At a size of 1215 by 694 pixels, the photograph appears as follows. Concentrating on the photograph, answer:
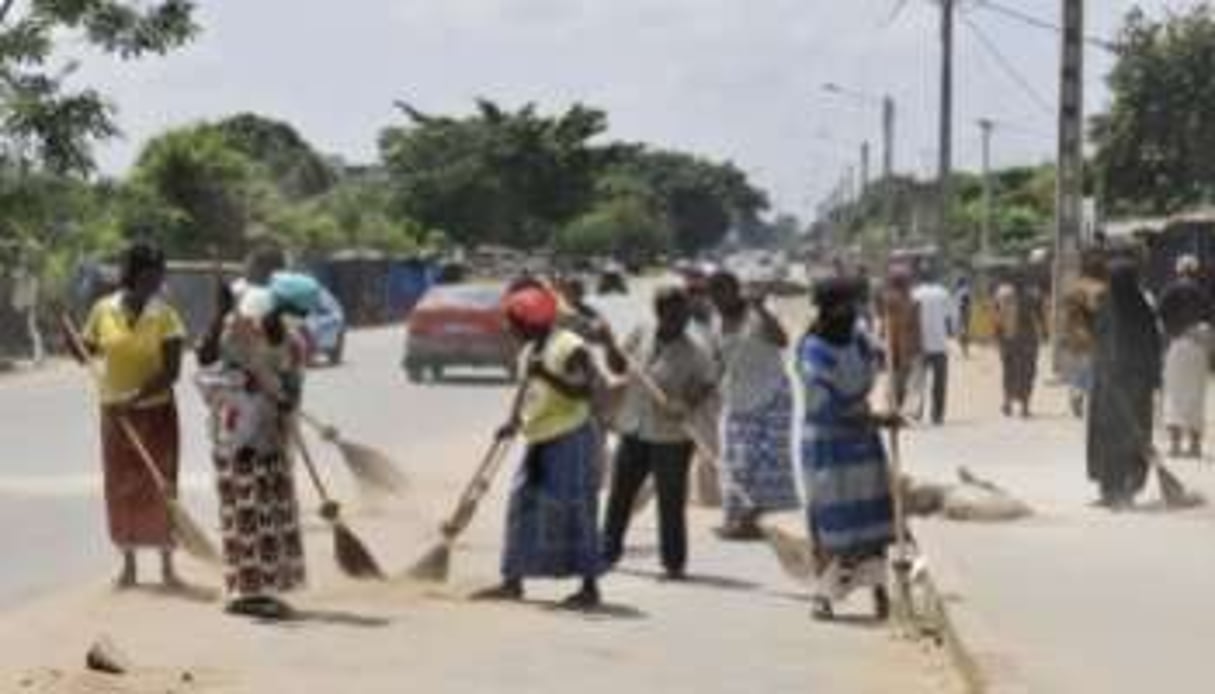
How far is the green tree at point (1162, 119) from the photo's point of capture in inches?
2389

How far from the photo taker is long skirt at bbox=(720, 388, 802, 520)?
1767cm

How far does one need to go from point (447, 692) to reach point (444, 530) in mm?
3706

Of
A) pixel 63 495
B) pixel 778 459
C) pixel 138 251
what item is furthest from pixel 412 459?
pixel 138 251

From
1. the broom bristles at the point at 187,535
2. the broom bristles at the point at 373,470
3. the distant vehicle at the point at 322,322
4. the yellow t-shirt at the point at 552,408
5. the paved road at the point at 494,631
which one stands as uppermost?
the distant vehicle at the point at 322,322

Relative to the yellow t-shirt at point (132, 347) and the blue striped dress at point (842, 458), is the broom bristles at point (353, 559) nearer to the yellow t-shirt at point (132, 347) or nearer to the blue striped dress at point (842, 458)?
the yellow t-shirt at point (132, 347)

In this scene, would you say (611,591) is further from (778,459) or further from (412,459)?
(412,459)

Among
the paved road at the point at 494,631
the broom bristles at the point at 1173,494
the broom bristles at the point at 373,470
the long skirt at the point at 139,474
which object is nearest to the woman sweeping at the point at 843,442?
the paved road at the point at 494,631

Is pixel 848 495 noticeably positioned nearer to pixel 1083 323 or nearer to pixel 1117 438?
pixel 1117 438

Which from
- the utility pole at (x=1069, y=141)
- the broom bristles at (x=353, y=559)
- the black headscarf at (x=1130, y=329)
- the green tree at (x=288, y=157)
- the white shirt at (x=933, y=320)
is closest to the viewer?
the broom bristles at (x=353, y=559)

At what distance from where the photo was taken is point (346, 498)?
800 inches

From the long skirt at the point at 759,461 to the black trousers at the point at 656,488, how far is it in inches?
84.3

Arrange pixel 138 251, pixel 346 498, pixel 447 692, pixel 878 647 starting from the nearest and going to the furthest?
pixel 447 692 < pixel 878 647 < pixel 138 251 < pixel 346 498

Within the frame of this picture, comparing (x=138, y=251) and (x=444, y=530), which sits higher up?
(x=138, y=251)

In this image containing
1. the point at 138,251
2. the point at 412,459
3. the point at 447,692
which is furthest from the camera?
the point at 412,459
